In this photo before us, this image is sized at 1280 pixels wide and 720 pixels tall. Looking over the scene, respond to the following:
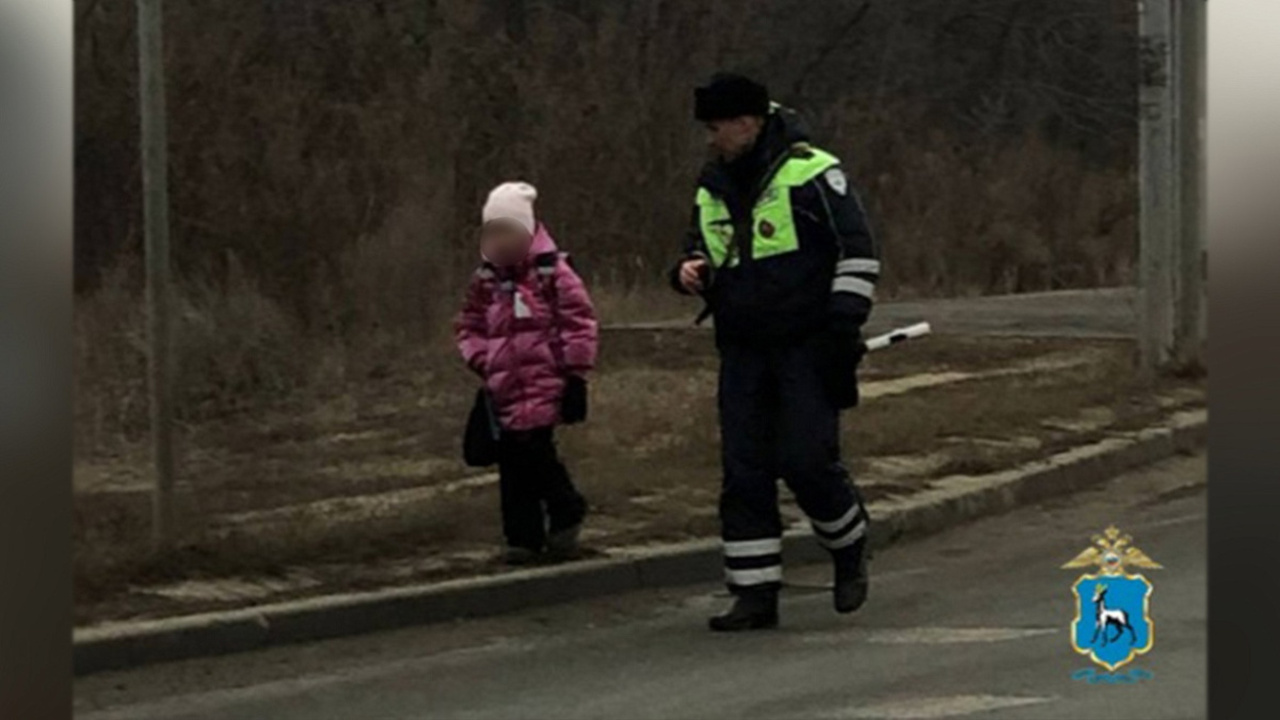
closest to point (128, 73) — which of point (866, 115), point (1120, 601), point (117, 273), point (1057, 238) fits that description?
point (117, 273)

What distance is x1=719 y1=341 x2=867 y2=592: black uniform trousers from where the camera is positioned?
4.91 metres

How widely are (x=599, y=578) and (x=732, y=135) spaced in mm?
1485

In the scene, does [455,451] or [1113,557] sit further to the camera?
[455,451]

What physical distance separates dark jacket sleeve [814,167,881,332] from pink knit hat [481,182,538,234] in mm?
599

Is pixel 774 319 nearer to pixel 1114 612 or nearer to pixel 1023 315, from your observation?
pixel 1023 315

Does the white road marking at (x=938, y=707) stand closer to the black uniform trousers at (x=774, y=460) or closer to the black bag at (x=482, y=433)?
the black uniform trousers at (x=774, y=460)

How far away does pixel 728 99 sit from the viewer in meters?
4.51

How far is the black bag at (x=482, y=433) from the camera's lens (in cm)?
586

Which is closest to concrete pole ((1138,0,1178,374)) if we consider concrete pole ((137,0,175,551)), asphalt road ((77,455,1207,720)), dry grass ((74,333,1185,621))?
dry grass ((74,333,1185,621))

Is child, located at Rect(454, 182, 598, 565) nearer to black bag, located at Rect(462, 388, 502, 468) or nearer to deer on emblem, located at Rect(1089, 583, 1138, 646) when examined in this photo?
black bag, located at Rect(462, 388, 502, 468)

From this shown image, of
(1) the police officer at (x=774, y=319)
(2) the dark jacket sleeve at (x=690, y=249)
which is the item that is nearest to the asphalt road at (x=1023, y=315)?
(1) the police officer at (x=774, y=319)

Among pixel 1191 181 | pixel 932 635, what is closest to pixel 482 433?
pixel 932 635

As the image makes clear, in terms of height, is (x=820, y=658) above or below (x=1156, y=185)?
below

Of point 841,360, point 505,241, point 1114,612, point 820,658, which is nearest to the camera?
point 1114,612
